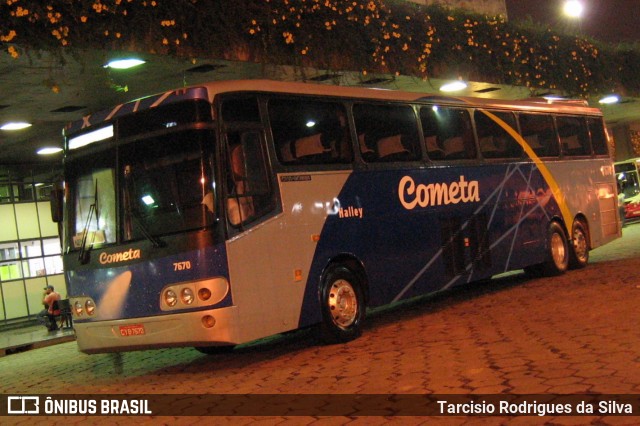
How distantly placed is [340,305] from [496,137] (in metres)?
5.94

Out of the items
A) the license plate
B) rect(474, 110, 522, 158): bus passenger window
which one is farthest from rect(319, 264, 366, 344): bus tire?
rect(474, 110, 522, 158): bus passenger window

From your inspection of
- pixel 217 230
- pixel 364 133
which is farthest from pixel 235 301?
pixel 364 133

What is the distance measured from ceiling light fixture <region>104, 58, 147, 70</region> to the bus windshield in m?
4.00

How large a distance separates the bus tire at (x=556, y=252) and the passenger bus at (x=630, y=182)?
81.8 feet

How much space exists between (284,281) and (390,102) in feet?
13.3

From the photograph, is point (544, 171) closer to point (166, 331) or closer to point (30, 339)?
point (166, 331)

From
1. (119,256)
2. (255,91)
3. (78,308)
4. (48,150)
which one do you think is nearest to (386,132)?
(255,91)

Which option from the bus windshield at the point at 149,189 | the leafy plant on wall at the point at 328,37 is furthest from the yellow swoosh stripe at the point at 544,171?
the bus windshield at the point at 149,189

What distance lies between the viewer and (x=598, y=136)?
62.6 feet

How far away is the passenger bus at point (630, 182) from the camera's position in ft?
132

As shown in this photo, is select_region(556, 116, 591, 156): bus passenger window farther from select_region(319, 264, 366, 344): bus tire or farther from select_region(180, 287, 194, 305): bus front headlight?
select_region(180, 287, 194, 305): bus front headlight

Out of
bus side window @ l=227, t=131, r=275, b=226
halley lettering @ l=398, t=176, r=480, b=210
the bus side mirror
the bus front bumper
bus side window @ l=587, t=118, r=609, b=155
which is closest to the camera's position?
the bus front bumper

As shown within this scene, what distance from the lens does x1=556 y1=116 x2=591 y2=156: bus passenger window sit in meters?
17.5

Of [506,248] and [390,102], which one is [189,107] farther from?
[506,248]
